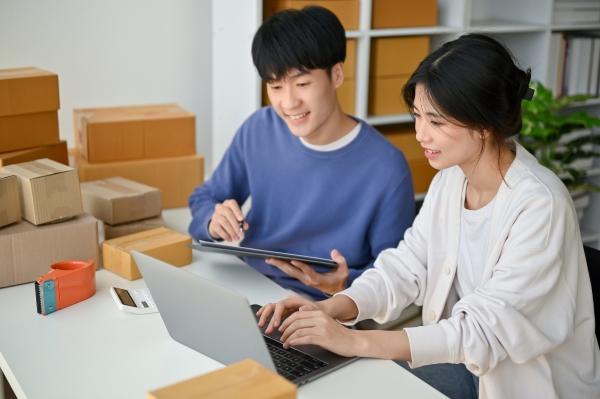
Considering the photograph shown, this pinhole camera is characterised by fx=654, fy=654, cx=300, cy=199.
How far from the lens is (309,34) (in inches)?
64.8

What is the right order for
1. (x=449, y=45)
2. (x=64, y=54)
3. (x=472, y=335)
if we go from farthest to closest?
(x=64, y=54) → (x=449, y=45) → (x=472, y=335)

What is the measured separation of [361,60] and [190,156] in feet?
2.67

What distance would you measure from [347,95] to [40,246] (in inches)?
56.9

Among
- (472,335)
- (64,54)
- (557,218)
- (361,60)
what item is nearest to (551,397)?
(472,335)

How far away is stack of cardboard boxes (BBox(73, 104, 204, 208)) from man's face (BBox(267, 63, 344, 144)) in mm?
579

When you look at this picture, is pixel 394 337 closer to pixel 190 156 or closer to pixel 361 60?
pixel 190 156

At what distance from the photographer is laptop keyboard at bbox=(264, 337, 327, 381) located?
1.11 m

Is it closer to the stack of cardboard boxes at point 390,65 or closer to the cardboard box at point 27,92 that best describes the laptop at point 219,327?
the cardboard box at point 27,92

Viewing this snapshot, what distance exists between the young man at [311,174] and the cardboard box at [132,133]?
38 centimetres

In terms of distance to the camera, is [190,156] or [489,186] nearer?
[489,186]

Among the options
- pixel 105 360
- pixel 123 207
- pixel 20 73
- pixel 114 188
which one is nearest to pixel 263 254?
pixel 105 360

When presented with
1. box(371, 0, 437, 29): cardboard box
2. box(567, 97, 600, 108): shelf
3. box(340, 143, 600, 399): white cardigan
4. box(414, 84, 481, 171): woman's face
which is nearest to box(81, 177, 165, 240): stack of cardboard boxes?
box(340, 143, 600, 399): white cardigan

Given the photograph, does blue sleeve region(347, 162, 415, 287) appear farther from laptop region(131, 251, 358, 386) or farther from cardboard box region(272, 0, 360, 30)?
cardboard box region(272, 0, 360, 30)

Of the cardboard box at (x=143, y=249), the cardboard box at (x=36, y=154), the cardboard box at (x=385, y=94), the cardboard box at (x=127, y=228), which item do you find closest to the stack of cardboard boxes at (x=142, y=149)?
the cardboard box at (x=36, y=154)
